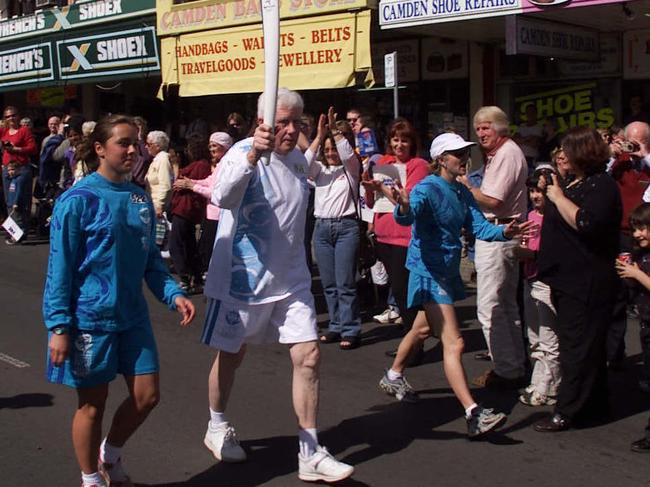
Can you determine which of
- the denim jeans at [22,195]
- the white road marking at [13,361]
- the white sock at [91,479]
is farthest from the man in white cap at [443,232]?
the denim jeans at [22,195]

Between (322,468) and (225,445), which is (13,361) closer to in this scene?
(225,445)

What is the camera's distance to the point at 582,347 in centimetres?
543

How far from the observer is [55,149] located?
46.1ft

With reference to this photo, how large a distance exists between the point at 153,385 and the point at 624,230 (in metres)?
5.11

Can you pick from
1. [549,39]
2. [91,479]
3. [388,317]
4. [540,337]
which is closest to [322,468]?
[91,479]

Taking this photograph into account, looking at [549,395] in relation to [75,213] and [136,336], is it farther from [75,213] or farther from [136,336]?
[75,213]

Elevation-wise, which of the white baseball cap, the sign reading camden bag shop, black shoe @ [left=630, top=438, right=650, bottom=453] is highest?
the sign reading camden bag shop

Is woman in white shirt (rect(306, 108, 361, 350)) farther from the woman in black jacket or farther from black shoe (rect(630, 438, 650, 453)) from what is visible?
black shoe (rect(630, 438, 650, 453))

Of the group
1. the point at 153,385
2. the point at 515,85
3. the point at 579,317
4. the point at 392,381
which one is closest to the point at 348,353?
the point at 392,381

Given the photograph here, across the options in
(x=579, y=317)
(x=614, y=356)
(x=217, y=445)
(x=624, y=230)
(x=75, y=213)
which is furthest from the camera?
(x=624, y=230)

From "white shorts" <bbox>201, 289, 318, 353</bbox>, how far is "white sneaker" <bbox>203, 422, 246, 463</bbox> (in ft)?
1.59

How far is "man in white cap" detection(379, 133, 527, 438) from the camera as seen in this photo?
5492mm

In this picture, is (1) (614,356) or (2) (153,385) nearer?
(2) (153,385)

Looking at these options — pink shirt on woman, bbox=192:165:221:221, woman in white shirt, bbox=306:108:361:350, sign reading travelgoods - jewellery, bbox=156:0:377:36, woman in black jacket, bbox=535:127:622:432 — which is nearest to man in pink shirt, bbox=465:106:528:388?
woman in black jacket, bbox=535:127:622:432
